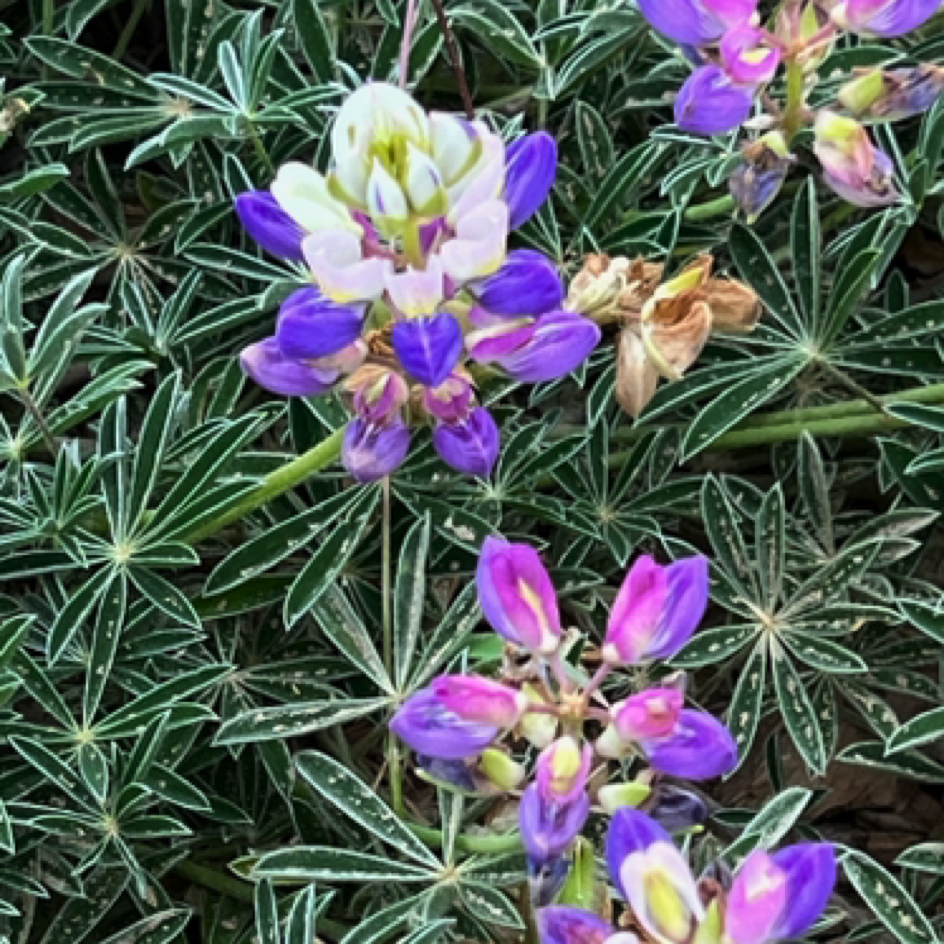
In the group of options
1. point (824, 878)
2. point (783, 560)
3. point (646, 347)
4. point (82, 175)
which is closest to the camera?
point (824, 878)

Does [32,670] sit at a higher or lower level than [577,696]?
lower

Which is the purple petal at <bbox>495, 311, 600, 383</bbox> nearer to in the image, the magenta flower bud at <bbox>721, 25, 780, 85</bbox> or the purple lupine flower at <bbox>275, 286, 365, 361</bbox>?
the purple lupine flower at <bbox>275, 286, 365, 361</bbox>

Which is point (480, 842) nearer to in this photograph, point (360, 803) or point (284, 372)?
point (360, 803)

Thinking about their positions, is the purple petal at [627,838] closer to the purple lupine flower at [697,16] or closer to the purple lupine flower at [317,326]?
Result: the purple lupine flower at [317,326]

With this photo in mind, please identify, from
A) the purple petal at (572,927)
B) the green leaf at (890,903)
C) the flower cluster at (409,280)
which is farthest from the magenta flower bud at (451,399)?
the green leaf at (890,903)

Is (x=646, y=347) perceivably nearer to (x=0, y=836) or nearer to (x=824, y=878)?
(x=824, y=878)

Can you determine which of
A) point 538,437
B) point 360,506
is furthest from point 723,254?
point 360,506
